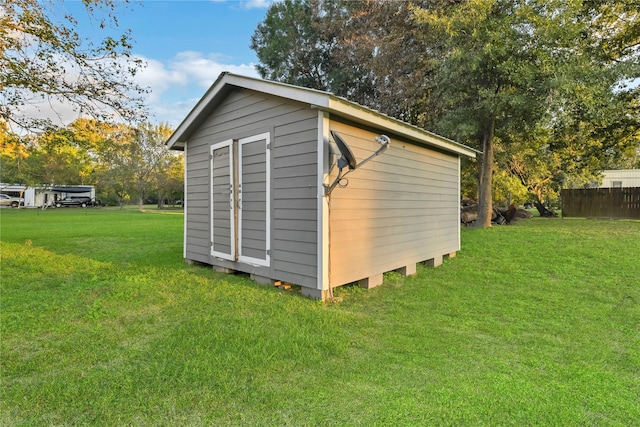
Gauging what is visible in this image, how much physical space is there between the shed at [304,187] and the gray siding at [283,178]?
0.01m

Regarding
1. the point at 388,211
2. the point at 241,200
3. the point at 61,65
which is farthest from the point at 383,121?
the point at 61,65

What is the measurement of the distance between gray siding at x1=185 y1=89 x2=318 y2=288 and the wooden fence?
46.1ft

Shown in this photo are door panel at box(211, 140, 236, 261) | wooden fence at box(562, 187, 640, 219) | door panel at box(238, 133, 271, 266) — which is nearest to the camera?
door panel at box(238, 133, 271, 266)

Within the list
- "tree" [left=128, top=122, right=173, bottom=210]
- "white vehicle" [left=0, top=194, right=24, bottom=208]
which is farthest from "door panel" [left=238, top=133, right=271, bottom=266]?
"white vehicle" [left=0, top=194, right=24, bottom=208]

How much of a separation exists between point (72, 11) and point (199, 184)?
3.65 metres

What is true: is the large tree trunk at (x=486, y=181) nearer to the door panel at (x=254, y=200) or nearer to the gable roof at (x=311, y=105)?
the gable roof at (x=311, y=105)

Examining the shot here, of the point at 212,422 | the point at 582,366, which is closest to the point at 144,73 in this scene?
the point at 212,422

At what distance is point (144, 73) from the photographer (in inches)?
260

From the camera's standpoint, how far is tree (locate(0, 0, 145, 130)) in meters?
5.49

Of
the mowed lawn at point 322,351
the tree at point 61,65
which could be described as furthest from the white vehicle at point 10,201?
the mowed lawn at point 322,351

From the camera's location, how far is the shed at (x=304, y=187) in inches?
154

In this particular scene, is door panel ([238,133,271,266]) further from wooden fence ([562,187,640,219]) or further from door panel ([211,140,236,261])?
wooden fence ([562,187,640,219])

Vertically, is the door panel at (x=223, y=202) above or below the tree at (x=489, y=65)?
below

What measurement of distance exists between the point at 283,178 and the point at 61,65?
16.4 ft
